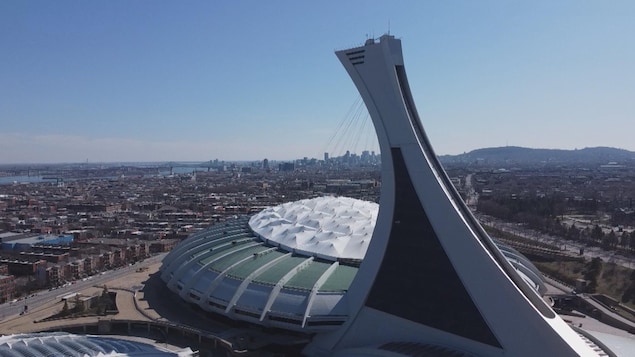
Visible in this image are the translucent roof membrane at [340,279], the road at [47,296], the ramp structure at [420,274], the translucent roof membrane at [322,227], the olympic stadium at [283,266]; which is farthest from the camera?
the road at [47,296]

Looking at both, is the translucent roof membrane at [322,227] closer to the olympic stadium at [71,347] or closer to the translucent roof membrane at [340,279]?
the translucent roof membrane at [340,279]

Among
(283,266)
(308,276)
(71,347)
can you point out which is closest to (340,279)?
(308,276)

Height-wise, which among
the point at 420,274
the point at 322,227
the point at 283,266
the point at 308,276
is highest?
the point at 322,227

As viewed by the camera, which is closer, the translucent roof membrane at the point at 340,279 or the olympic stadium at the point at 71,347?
the olympic stadium at the point at 71,347

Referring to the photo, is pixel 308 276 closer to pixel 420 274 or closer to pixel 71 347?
pixel 420 274

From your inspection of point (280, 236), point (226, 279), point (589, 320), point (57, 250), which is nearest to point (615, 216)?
point (589, 320)

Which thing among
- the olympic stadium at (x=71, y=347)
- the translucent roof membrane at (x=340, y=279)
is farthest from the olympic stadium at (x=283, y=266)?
the olympic stadium at (x=71, y=347)
